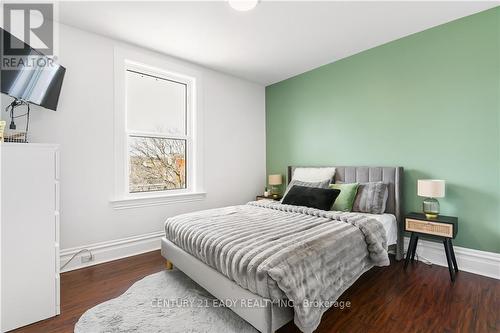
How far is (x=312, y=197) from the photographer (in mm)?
2854

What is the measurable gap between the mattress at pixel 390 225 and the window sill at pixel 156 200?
241 centimetres

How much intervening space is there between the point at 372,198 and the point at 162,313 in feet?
8.19

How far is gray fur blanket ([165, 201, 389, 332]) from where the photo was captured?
1402 millimetres

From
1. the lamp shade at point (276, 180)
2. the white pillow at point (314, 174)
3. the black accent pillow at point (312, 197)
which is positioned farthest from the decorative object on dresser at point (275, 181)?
the black accent pillow at point (312, 197)

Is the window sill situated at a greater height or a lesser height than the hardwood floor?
greater

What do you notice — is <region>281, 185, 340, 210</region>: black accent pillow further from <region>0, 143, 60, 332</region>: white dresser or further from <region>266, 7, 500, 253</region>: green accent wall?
<region>0, 143, 60, 332</region>: white dresser

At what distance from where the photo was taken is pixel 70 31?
2621 mm

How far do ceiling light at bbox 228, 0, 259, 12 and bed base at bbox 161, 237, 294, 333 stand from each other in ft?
7.72

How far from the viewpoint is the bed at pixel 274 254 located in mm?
1408

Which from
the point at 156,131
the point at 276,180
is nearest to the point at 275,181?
the point at 276,180

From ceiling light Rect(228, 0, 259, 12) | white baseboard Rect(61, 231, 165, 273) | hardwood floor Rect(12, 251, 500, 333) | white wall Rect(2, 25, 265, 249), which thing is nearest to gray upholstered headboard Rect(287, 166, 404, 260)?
hardwood floor Rect(12, 251, 500, 333)

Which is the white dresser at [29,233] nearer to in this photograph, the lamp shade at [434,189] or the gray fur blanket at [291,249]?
the gray fur blanket at [291,249]

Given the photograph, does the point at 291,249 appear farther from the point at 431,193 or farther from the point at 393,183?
the point at 393,183

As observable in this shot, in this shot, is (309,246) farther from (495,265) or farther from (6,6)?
(6,6)
